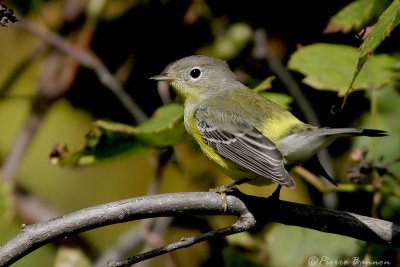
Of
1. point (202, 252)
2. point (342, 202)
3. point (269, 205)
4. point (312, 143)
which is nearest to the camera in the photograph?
point (269, 205)

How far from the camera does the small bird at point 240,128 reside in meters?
2.65

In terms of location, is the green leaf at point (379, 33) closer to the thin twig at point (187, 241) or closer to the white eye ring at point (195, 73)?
the thin twig at point (187, 241)

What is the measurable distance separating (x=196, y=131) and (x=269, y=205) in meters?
0.88

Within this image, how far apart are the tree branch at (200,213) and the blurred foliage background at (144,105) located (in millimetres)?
893

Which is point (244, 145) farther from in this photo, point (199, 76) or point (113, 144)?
point (199, 76)

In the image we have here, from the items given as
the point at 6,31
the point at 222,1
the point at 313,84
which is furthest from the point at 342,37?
the point at 6,31

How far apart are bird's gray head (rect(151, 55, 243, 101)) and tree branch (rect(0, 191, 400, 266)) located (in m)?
1.29

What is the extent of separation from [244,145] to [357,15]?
73cm

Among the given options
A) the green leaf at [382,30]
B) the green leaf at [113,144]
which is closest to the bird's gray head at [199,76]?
the green leaf at [113,144]

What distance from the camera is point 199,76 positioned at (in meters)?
3.66

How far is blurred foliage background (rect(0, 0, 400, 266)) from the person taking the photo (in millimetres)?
3318

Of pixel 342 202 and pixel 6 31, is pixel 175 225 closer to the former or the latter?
pixel 342 202

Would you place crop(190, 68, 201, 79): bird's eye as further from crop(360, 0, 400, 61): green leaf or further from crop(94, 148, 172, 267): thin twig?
crop(360, 0, 400, 61): green leaf

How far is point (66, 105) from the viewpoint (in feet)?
13.9
